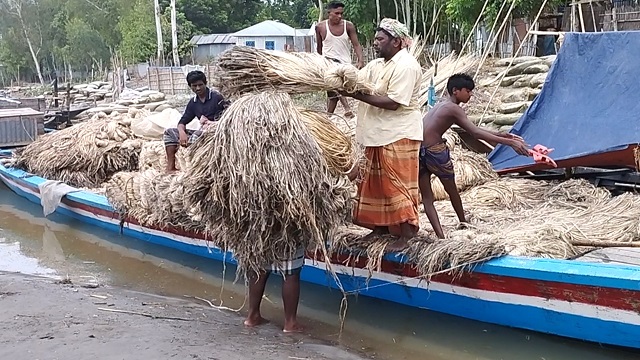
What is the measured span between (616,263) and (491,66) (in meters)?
8.93

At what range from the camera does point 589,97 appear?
675 centimetres

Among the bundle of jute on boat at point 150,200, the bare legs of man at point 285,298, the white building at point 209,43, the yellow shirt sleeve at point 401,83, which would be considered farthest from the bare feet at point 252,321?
the white building at point 209,43

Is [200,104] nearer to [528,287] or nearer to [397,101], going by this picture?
[397,101]

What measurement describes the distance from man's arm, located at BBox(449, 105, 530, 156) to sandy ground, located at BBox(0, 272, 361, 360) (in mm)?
1720

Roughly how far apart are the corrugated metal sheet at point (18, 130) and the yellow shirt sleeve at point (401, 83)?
30.3 feet

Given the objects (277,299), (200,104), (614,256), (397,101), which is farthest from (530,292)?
(200,104)

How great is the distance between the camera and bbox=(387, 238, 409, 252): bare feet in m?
5.12

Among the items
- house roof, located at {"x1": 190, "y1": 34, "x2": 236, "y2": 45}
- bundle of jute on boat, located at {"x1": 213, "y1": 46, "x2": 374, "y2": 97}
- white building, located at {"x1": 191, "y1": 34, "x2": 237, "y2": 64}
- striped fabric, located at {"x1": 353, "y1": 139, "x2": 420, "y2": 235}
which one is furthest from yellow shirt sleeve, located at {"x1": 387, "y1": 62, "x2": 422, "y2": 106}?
house roof, located at {"x1": 190, "y1": 34, "x2": 236, "y2": 45}

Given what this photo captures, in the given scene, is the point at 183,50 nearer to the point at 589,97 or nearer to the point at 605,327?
the point at 589,97

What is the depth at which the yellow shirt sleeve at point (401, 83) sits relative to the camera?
4.61m

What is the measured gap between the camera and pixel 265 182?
170 inches

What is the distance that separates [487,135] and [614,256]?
115 centimetres

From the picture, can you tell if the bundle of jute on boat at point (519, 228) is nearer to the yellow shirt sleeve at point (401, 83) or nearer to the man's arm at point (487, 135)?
the man's arm at point (487, 135)

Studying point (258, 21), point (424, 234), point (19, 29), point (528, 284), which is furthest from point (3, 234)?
point (19, 29)
